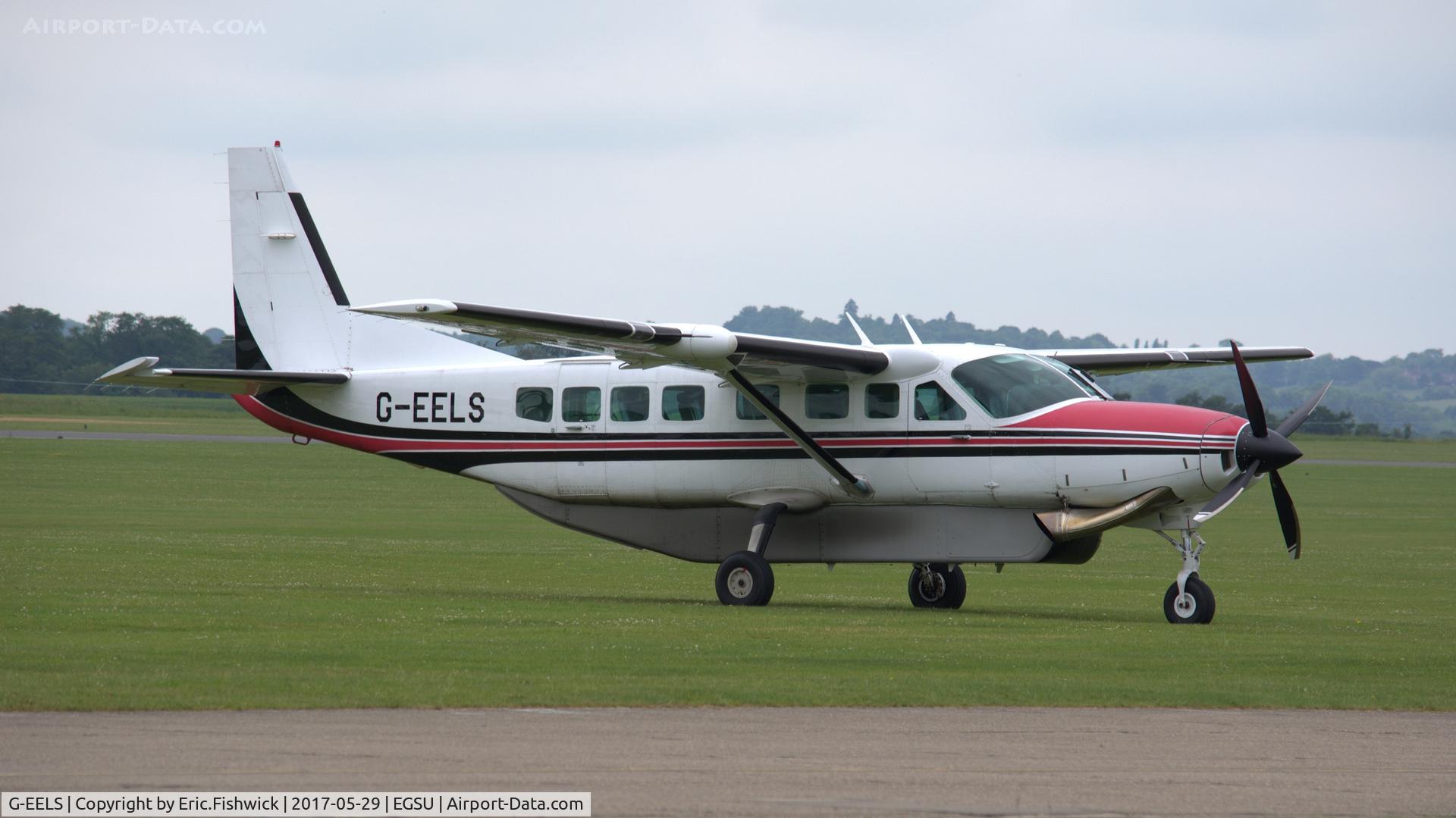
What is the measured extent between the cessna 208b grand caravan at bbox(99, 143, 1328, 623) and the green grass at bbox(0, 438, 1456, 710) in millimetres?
986

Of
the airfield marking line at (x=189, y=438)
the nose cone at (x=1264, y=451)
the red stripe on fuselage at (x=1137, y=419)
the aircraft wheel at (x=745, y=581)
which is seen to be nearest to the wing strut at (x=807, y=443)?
the aircraft wheel at (x=745, y=581)

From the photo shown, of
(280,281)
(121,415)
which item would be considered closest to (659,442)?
(280,281)

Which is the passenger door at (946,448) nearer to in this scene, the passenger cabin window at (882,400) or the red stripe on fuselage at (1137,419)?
the passenger cabin window at (882,400)

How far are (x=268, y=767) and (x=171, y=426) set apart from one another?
82.9 meters

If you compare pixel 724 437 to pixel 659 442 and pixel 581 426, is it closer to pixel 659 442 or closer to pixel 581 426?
pixel 659 442

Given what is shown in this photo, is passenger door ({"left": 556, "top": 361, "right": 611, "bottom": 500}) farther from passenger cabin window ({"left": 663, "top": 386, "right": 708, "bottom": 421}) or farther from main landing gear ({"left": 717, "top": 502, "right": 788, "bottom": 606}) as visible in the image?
main landing gear ({"left": 717, "top": 502, "right": 788, "bottom": 606})

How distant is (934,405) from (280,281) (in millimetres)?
10191

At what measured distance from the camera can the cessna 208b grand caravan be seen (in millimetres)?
19453

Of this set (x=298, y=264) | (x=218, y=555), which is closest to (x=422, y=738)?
(x=298, y=264)

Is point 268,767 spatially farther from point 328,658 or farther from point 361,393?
point 361,393

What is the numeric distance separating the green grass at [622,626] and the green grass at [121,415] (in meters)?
50.2

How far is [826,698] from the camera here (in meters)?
13.1

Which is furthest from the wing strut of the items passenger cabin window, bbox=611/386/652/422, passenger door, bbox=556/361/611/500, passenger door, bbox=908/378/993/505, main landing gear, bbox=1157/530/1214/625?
main landing gear, bbox=1157/530/1214/625

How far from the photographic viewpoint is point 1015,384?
20.6 m
